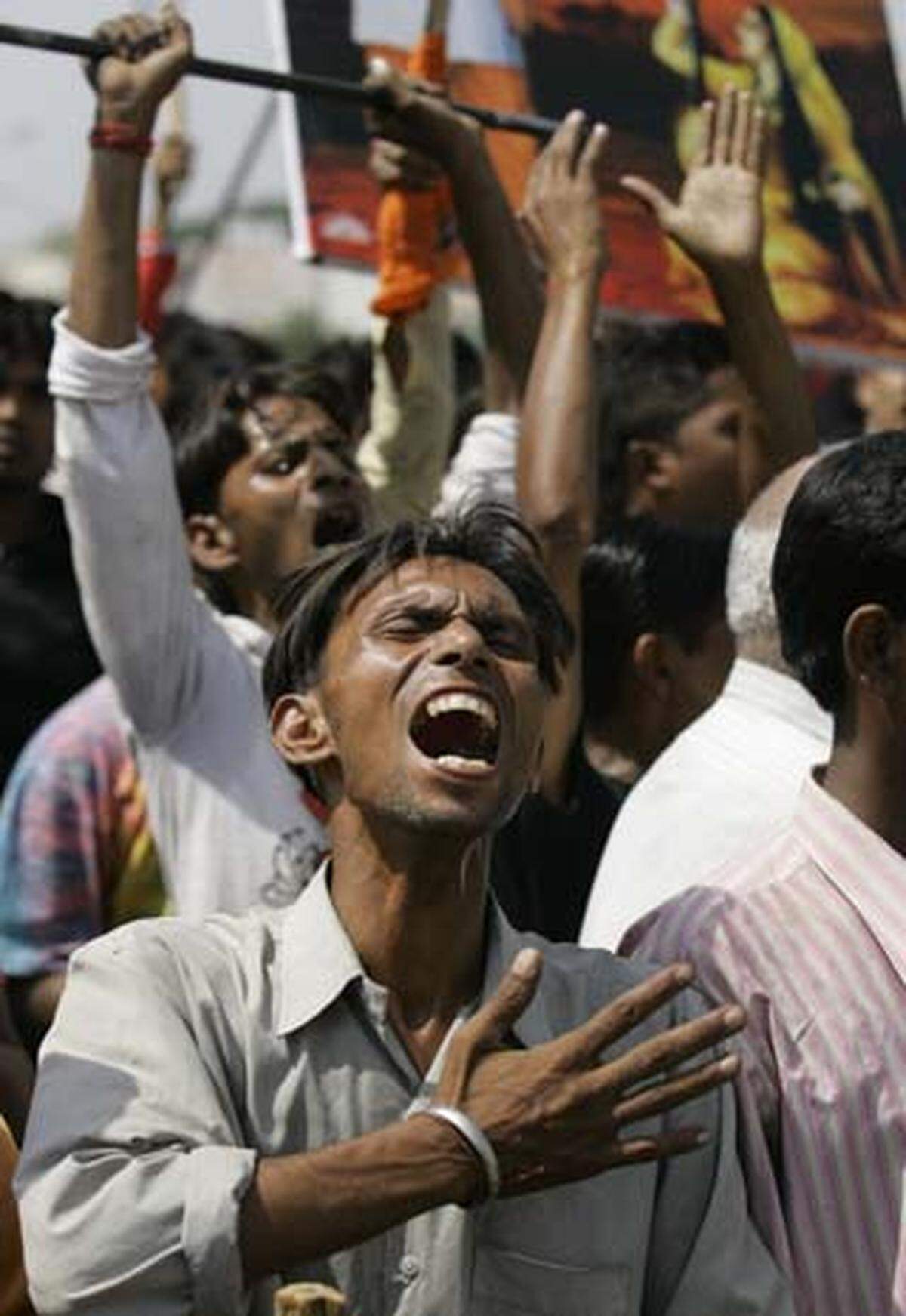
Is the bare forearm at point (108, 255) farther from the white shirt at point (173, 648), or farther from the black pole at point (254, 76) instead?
the black pole at point (254, 76)

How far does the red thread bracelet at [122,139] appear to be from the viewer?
535cm

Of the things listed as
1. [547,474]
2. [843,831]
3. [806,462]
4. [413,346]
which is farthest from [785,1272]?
[413,346]

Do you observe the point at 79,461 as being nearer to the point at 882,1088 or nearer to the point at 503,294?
the point at 503,294

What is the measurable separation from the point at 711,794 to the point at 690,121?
2.17m

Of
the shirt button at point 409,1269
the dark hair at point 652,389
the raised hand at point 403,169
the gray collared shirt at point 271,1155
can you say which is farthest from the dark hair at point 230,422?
the shirt button at point 409,1269

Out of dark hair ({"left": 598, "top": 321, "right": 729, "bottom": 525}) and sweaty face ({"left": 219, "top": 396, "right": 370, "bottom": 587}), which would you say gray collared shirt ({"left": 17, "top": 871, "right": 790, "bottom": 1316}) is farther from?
dark hair ({"left": 598, "top": 321, "right": 729, "bottom": 525})

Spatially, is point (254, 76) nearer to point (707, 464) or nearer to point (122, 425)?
point (122, 425)

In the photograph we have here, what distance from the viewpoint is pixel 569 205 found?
5.76 m

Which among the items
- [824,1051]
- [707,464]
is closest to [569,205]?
[707,464]

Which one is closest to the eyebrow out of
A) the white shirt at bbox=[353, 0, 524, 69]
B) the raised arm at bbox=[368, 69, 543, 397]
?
the raised arm at bbox=[368, 69, 543, 397]

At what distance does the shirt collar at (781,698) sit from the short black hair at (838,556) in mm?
577

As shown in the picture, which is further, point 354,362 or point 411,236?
point 354,362

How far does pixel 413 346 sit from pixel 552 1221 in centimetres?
282

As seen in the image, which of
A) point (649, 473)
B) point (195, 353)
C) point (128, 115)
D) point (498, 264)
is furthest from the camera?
point (195, 353)
